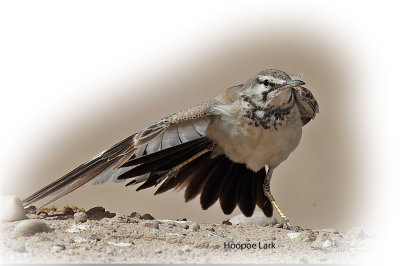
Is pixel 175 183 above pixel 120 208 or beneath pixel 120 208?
above

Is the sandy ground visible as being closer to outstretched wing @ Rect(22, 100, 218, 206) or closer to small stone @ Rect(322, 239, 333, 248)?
small stone @ Rect(322, 239, 333, 248)

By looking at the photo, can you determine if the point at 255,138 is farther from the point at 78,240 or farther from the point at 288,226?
the point at 78,240

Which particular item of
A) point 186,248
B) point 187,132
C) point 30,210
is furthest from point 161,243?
point 30,210

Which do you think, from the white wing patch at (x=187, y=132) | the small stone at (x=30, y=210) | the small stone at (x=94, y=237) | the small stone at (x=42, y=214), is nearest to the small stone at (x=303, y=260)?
the small stone at (x=94, y=237)

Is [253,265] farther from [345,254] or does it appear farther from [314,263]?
[345,254]

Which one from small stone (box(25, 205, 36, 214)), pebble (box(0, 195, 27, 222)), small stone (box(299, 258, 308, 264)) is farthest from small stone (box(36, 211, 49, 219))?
small stone (box(299, 258, 308, 264))

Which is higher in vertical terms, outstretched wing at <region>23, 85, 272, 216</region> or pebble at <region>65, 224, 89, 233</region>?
outstretched wing at <region>23, 85, 272, 216</region>

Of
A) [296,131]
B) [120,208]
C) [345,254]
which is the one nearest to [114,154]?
[296,131]
